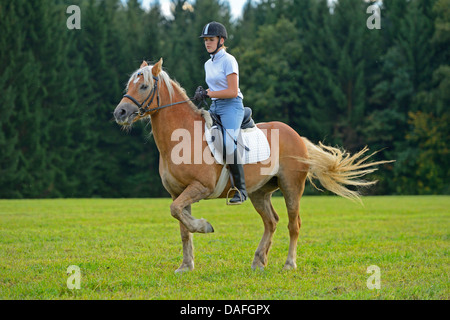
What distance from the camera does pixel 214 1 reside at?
198 ft

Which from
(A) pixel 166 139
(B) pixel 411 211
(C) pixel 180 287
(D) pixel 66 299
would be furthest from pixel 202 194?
(B) pixel 411 211

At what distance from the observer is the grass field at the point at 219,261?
23.1 feet

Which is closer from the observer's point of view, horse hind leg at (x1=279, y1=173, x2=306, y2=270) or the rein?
the rein

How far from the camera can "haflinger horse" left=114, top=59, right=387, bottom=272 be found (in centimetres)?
802

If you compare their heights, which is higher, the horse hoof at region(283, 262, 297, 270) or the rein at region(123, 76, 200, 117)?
the rein at region(123, 76, 200, 117)

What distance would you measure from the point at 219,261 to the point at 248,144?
214 centimetres

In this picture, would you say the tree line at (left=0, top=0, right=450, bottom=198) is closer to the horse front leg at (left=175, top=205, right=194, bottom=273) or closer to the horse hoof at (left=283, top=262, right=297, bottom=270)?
the horse front leg at (left=175, top=205, right=194, bottom=273)

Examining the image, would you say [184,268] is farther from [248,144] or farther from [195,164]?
[248,144]

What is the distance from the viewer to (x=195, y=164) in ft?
27.0
